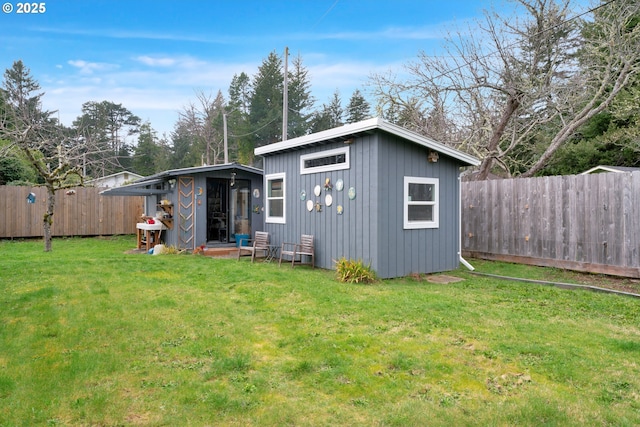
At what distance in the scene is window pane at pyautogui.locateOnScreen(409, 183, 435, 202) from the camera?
24.2 feet

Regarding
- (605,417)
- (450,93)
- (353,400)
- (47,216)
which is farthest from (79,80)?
(605,417)

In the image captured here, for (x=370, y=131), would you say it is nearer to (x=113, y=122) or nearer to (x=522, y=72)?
(x=522, y=72)

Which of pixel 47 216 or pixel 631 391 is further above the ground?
pixel 47 216

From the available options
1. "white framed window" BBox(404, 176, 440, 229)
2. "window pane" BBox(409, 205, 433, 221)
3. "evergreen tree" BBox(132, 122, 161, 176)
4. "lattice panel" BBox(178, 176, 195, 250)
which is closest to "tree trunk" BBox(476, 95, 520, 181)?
"white framed window" BBox(404, 176, 440, 229)

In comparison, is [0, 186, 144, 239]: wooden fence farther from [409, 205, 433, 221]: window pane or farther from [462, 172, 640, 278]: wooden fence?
Result: [462, 172, 640, 278]: wooden fence

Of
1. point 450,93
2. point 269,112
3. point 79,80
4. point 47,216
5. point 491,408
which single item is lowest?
point 491,408

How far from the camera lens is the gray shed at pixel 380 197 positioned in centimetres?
688

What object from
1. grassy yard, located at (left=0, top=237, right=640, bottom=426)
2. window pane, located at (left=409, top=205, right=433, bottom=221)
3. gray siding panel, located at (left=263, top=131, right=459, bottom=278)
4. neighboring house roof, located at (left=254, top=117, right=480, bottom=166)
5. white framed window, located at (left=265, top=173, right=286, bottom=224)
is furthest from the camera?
white framed window, located at (left=265, top=173, right=286, bottom=224)

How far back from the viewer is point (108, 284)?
5.95 meters

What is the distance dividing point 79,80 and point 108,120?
18.9m

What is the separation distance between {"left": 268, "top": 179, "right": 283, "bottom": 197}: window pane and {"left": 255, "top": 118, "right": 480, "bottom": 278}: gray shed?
74 centimetres

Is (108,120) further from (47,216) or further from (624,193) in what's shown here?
(624,193)

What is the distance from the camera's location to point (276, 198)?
376 inches

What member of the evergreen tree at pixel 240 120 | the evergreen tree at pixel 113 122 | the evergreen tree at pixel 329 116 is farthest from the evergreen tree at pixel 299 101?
the evergreen tree at pixel 113 122
